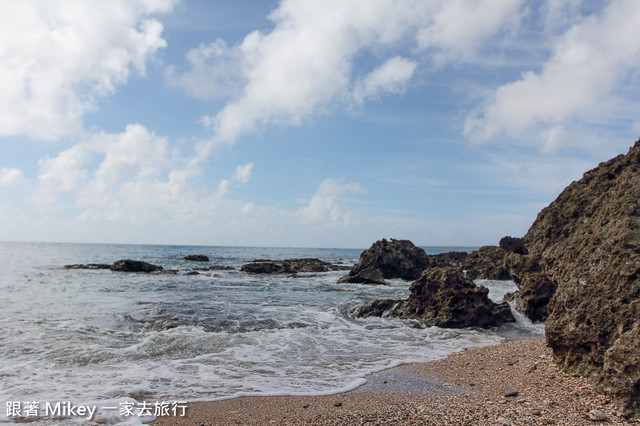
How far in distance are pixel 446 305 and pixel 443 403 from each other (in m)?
8.00

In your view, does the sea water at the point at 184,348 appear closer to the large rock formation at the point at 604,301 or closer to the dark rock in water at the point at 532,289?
the dark rock in water at the point at 532,289

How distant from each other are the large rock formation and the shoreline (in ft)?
1.18

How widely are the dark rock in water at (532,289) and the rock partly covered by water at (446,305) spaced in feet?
2.48

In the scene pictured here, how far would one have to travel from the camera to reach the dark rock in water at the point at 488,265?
29.2 meters

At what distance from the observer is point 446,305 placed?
13383 mm

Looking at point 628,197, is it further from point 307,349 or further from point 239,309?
point 239,309

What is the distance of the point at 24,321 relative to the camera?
1226 centimetres

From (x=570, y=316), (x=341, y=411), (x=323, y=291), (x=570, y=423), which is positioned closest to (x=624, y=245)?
A: (x=570, y=316)

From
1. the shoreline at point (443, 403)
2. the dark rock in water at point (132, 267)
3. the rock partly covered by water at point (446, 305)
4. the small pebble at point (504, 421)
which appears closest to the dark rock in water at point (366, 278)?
the rock partly covered by water at point (446, 305)

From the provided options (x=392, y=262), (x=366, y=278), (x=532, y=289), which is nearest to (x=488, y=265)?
(x=392, y=262)

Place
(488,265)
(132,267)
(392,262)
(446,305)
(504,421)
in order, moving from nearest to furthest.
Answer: (504,421), (446,305), (488,265), (392,262), (132,267)

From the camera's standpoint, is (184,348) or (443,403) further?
(184,348)

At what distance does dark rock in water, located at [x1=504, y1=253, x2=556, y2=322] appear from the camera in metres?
13.3

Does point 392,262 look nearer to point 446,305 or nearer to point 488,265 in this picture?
point 488,265
